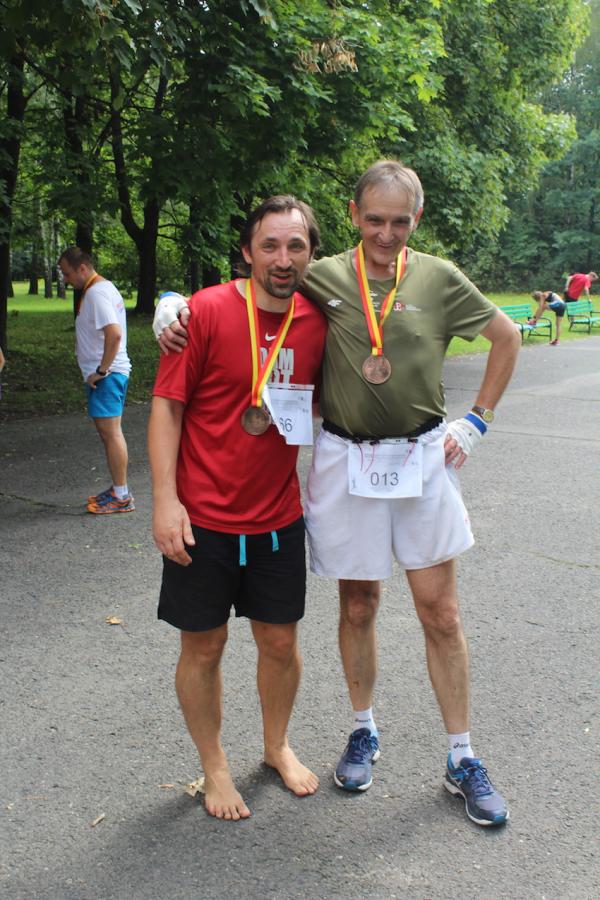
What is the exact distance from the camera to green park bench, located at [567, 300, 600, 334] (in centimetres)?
2555

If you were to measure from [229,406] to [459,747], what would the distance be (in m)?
1.39

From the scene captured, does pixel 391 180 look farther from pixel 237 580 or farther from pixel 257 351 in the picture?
pixel 237 580

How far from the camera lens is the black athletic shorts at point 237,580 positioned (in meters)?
2.89

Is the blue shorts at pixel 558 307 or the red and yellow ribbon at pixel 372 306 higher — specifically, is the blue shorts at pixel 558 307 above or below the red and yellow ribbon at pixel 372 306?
below

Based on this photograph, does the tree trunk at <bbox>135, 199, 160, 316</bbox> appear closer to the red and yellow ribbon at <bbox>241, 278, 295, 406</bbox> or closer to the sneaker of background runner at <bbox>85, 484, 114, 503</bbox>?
the sneaker of background runner at <bbox>85, 484, 114, 503</bbox>

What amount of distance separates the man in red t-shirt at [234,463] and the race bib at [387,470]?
21 centimetres

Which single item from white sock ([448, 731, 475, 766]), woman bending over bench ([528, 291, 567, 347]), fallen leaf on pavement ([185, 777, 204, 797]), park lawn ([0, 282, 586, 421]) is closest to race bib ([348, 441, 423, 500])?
white sock ([448, 731, 475, 766])

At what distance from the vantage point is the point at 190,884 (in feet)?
8.71

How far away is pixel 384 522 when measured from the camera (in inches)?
120

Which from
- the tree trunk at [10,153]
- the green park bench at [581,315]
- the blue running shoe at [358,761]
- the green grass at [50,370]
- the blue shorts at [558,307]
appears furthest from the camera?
the green park bench at [581,315]

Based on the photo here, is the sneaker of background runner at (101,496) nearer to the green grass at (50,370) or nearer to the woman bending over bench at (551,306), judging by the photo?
the green grass at (50,370)

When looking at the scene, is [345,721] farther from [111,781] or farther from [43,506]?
[43,506]

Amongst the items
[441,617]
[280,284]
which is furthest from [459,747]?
[280,284]

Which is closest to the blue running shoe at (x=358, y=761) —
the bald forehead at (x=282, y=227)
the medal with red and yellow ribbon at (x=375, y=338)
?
the medal with red and yellow ribbon at (x=375, y=338)
